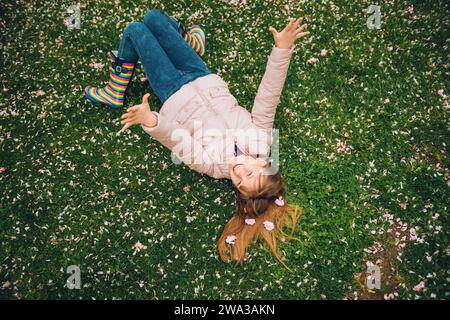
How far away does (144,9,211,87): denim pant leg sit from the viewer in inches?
A: 246

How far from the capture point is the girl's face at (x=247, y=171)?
16.6ft

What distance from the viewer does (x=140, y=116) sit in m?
4.44

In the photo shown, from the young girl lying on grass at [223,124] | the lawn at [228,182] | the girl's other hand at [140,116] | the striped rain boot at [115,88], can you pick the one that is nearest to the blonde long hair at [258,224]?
the young girl lying on grass at [223,124]

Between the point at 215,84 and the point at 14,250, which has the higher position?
the point at 215,84

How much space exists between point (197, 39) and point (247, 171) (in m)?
4.03

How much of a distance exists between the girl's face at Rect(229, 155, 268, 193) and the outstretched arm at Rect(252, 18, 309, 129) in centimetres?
83

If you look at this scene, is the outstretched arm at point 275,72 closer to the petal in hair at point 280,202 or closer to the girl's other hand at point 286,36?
the girl's other hand at point 286,36

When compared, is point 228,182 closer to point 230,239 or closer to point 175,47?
point 230,239

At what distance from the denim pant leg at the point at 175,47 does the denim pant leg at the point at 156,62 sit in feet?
0.45

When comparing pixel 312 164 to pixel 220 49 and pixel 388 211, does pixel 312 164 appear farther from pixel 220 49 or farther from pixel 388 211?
pixel 220 49

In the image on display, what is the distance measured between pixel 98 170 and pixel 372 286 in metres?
5.81

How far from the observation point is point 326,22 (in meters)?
8.12

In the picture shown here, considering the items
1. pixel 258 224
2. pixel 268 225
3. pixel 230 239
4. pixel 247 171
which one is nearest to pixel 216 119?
pixel 247 171
